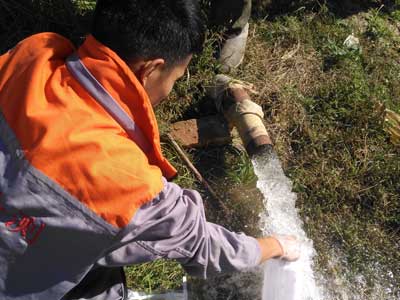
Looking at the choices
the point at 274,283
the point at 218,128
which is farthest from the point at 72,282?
the point at 218,128

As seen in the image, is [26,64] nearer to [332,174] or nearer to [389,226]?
[332,174]

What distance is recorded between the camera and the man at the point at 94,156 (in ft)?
4.43

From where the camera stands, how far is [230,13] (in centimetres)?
318

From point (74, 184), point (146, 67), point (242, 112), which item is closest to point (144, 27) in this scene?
point (146, 67)

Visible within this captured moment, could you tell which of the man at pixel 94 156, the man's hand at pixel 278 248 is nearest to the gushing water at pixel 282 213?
the man's hand at pixel 278 248

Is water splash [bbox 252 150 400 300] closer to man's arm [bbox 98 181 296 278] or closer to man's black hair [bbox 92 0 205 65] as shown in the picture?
man's arm [bbox 98 181 296 278]

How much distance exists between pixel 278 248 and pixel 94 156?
1.04 m

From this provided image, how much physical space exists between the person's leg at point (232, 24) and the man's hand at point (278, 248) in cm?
154

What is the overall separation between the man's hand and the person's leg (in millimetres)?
1538

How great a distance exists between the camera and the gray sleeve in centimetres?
148

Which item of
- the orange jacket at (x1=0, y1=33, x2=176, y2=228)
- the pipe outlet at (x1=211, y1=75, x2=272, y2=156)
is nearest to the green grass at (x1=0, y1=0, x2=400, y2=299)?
the pipe outlet at (x1=211, y1=75, x2=272, y2=156)

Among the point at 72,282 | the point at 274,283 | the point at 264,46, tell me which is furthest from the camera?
the point at 264,46

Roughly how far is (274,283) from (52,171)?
149cm

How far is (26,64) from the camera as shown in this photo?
1591 millimetres
